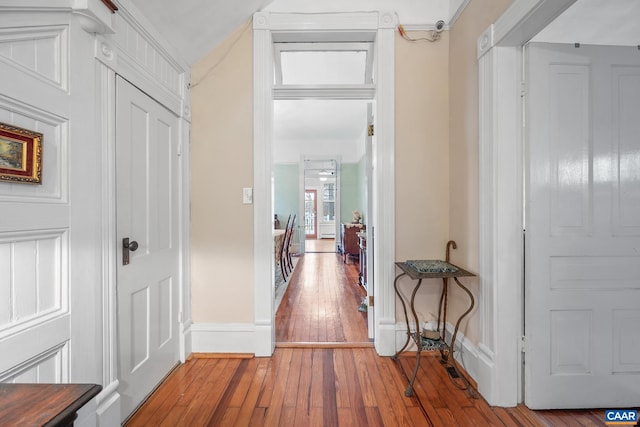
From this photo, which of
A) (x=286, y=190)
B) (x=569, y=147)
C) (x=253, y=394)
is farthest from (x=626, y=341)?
(x=286, y=190)

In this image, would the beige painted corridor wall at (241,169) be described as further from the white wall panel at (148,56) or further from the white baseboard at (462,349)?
the white baseboard at (462,349)

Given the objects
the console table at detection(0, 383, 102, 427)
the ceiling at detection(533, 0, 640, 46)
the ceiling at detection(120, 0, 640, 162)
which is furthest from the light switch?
the ceiling at detection(533, 0, 640, 46)

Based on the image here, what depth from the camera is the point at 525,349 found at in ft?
5.59

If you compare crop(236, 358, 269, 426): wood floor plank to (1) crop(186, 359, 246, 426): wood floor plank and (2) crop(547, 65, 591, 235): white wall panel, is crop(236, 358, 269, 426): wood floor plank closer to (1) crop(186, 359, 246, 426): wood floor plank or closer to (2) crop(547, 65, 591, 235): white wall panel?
(1) crop(186, 359, 246, 426): wood floor plank

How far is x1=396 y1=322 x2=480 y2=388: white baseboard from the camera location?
190 centimetres

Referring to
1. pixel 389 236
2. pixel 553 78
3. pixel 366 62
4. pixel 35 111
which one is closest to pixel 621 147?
pixel 553 78

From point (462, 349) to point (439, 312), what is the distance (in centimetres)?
27

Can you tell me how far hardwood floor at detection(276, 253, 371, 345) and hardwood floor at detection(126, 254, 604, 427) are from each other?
3 cm

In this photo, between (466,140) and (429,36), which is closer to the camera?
(466,140)

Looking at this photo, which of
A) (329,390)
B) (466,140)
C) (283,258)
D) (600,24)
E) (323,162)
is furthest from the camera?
(323,162)

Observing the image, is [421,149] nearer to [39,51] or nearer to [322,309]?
[322,309]

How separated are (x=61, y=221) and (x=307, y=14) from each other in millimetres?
2117

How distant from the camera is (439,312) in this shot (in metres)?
2.20

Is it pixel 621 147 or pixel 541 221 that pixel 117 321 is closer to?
pixel 541 221
